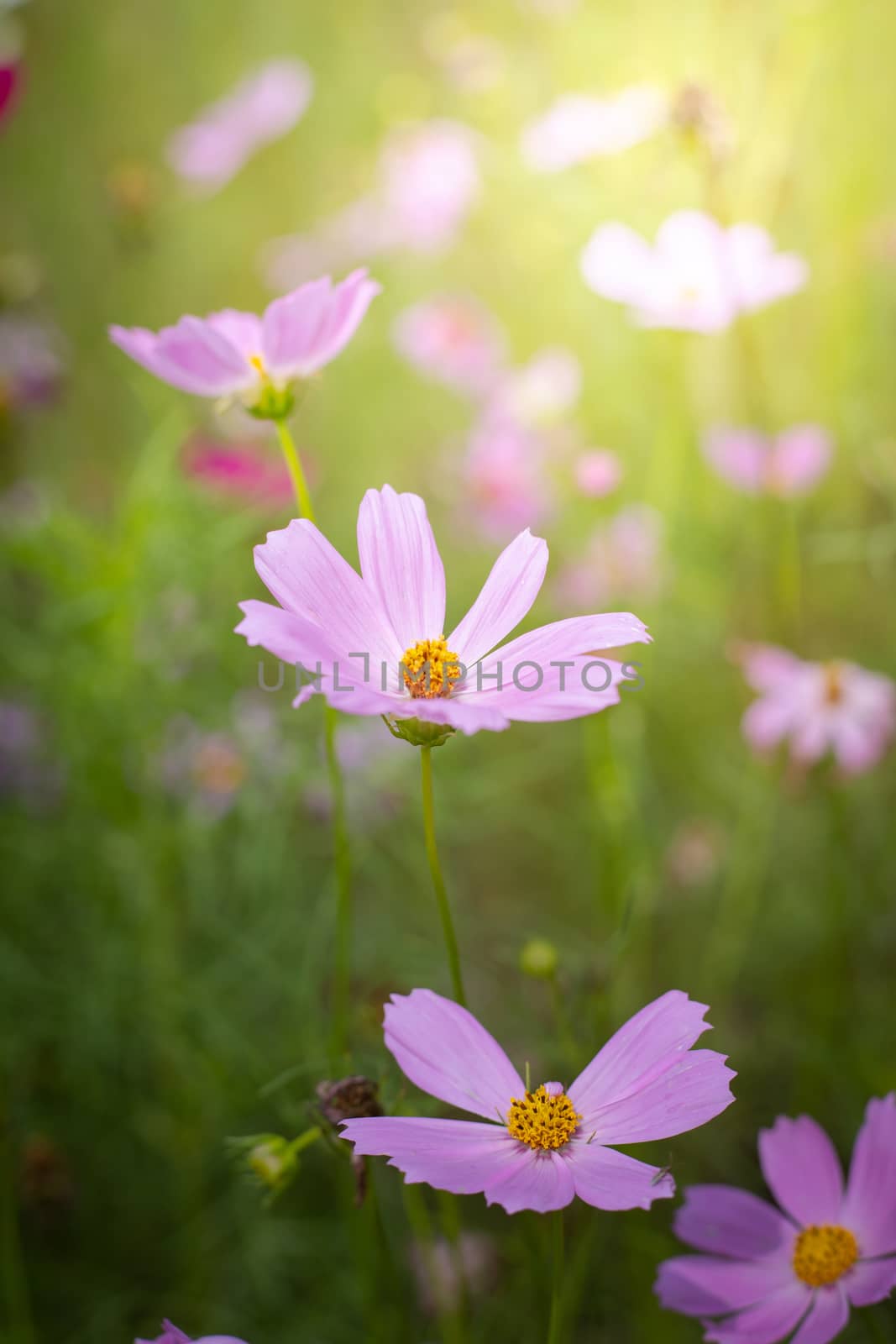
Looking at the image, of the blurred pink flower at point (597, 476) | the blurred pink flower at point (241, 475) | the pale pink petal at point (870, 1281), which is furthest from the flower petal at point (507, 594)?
the blurred pink flower at point (241, 475)

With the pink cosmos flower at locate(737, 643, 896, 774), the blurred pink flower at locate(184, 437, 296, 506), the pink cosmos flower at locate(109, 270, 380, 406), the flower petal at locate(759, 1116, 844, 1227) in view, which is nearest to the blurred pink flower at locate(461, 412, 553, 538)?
the blurred pink flower at locate(184, 437, 296, 506)

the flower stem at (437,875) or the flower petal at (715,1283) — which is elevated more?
the flower stem at (437,875)

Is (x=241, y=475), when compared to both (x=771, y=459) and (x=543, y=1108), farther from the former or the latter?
(x=543, y=1108)

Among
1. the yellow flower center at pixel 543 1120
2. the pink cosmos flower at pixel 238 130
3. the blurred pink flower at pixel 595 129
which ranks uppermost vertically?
the pink cosmos flower at pixel 238 130

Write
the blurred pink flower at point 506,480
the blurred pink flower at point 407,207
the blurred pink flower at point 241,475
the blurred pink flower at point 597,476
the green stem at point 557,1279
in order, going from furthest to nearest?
the blurred pink flower at point 407,207, the blurred pink flower at point 506,480, the blurred pink flower at point 241,475, the blurred pink flower at point 597,476, the green stem at point 557,1279

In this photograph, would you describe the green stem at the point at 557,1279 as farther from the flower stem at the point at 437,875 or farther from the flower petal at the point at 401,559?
the flower petal at the point at 401,559

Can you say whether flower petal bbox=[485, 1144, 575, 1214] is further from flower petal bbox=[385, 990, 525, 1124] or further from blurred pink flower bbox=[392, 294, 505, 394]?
blurred pink flower bbox=[392, 294, 505, 394]

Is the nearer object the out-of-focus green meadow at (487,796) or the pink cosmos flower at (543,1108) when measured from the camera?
the pink cosmos flower at (543,1108)

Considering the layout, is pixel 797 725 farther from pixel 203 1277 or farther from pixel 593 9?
pixel 593 9
